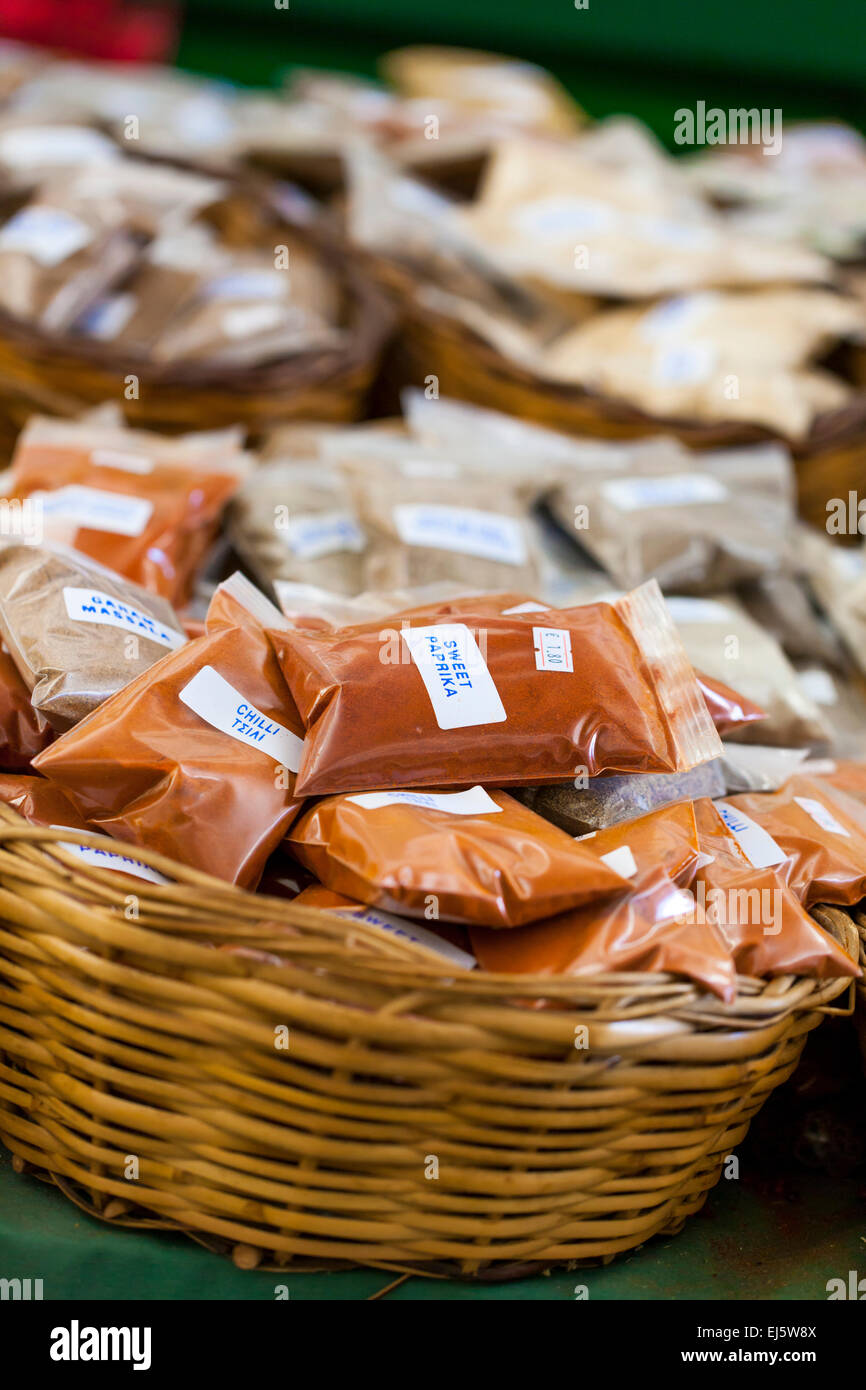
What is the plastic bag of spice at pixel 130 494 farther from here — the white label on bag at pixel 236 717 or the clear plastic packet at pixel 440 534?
the white label on bag at pixel 236 717

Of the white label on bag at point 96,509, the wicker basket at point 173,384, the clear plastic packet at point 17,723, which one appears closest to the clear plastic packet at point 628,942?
the clear plastic packet at point 17,723

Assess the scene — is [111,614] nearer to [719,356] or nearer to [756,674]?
[756,674]

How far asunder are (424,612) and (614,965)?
0.33 metres

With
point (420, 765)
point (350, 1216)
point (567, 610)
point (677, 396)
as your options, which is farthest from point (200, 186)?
point (350, 1216)

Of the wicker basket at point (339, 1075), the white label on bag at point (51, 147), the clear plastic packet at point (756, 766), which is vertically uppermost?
the white label on bag at point (51, 147)

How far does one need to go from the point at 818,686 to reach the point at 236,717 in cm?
70

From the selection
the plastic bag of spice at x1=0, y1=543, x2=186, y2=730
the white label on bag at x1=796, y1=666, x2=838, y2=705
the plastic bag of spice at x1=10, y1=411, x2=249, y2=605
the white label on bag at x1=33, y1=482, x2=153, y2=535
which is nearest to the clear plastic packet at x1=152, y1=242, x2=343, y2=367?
the plastic bag of spice at x1=10, y1=411, x2=249, y2=605

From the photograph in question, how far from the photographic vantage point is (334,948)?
0.70 metres

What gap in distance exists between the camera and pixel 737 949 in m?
0.81

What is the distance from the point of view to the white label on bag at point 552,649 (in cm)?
89

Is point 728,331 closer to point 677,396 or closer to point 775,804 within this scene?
point 677,396

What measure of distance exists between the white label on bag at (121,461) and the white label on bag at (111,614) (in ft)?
0.99

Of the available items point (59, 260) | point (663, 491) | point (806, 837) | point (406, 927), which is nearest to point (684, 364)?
point (663, 491)

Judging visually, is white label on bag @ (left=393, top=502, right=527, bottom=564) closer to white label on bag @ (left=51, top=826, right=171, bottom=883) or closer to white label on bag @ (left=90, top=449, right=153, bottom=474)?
white label on bag @ (left=90, top=449, right=153, bottom=474)
